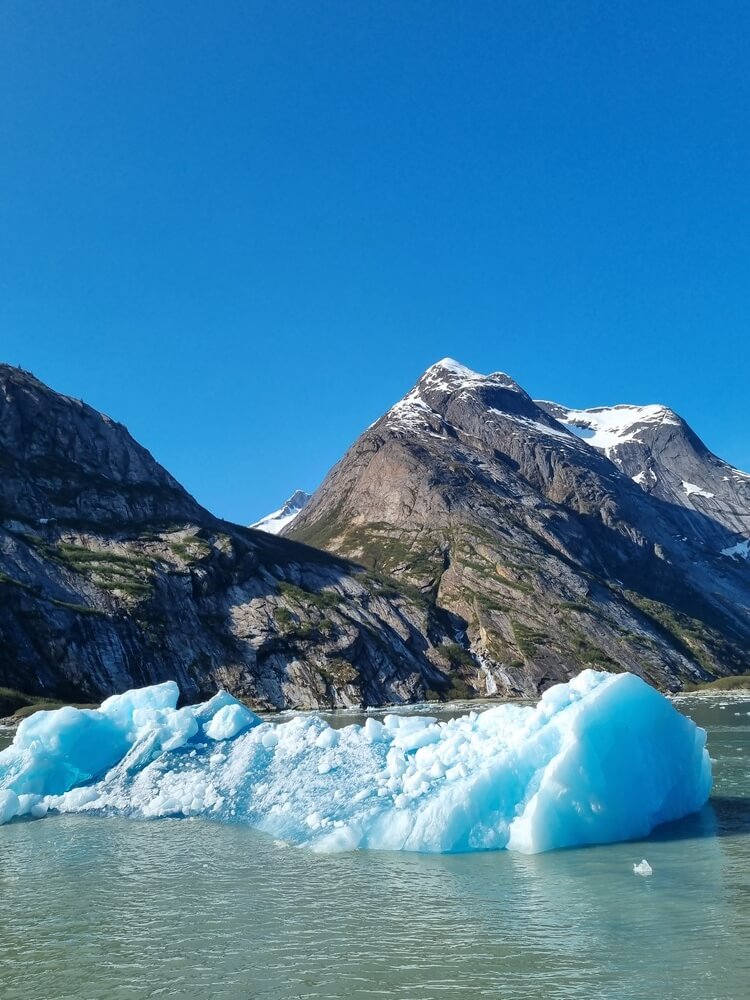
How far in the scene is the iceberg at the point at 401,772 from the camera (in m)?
21.6

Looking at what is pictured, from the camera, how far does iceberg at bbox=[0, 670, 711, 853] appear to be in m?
21.6

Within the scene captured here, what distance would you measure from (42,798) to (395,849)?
16.0m

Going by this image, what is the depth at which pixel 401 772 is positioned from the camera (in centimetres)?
2397

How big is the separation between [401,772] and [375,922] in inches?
345

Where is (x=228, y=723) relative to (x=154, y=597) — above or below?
below

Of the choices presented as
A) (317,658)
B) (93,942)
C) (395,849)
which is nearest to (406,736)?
(395,849)

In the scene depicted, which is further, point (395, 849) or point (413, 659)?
point (413, 659)

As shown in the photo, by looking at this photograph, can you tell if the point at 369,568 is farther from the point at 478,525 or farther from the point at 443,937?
the point at 443,937

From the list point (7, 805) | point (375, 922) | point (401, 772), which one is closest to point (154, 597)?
point (7, 805)

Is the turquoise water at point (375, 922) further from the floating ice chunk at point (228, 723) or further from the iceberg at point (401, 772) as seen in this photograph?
the floating ice chunk at point (228, 723)

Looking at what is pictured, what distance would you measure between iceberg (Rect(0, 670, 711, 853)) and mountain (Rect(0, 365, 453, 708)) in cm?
7380

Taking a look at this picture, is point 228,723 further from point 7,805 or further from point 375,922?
point 375,922

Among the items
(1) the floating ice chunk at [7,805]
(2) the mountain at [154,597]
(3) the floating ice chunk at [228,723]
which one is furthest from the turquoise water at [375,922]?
(2) the mountain at [154,597]

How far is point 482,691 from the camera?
14325 cm
